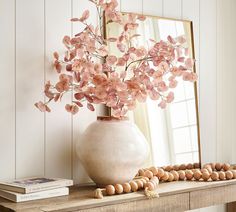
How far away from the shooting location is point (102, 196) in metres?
2.01

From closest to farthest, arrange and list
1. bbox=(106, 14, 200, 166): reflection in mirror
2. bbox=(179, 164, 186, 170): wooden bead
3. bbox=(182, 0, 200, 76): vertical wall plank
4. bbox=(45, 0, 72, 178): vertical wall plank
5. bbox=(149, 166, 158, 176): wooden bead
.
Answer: bbox=(45, 0, 72, 178): vertical wall plank, bbox=(149, 166, 158, 176): wooden bead, bbox=(106, 14, 200, 166): reflection in mirror, bbox=(179, 164, 186, 170): wooden bead, bbox=(182, 0, 200, 76): vertical wall plank

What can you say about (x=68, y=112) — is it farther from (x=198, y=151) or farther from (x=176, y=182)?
(x=198, y=151)

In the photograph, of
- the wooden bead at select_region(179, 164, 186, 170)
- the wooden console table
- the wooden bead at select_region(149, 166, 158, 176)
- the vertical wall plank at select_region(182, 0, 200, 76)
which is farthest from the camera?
the vertical wall plank at select_region(182, 0, 200, 76)

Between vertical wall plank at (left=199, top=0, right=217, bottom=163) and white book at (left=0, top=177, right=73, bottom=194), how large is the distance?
3.56 feet

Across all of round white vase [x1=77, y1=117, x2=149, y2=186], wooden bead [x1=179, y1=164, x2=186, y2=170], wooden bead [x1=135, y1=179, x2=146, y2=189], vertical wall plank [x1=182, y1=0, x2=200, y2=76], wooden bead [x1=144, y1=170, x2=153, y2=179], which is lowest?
wooden bead [x1=135, y1=179, x2=146, y2=189]

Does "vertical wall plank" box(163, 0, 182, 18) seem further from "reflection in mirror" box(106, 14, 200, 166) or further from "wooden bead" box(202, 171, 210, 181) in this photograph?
"wooden bead" box(202, 171, 210, 181)

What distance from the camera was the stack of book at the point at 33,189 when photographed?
1928 millimetres

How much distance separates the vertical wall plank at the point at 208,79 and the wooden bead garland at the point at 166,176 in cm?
20

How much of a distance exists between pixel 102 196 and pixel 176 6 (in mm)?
1250

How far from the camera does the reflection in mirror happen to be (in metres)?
2.51

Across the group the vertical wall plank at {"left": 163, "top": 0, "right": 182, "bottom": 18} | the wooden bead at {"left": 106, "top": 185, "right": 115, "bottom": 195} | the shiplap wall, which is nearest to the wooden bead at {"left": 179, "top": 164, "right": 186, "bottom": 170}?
the shiplap wall

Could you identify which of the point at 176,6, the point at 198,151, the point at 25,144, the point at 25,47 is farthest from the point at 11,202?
the point at 176,6

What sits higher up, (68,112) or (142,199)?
(68,112)

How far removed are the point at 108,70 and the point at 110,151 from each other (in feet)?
1.18
